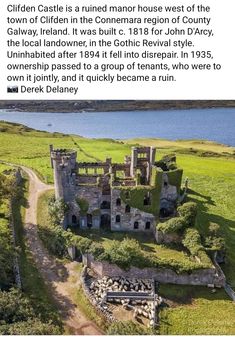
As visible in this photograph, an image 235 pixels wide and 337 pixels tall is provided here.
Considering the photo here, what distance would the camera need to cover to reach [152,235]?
46.2 meters

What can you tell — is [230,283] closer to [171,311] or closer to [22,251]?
[171,311]

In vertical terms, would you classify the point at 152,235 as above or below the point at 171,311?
above

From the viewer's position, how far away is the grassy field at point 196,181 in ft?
113

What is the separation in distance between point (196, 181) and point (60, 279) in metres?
40.7

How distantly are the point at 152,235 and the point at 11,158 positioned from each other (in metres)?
45.6

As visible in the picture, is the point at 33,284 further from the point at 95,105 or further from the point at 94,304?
the point at 95,105

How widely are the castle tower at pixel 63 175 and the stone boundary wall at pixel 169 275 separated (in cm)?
1113

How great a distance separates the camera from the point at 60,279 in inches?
1524

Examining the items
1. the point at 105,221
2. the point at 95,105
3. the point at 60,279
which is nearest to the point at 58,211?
the point at 105,221

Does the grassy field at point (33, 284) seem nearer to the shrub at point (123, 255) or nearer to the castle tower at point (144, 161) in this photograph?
the shrub at point (123, 255)
